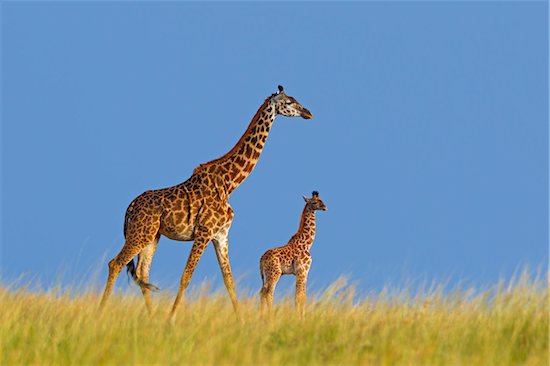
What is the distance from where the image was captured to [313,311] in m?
12.1

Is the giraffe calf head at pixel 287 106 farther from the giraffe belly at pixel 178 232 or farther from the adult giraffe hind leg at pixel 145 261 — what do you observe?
the adult giraffe hind leg at pixel 145 261

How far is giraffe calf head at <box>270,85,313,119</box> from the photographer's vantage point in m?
14.1

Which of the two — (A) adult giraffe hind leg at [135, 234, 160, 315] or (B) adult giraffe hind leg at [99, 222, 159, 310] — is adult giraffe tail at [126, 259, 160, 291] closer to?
(A) adult giraffe hind leg at [135, 234, 160, 315]

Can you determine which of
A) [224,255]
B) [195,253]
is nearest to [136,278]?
[195,253]

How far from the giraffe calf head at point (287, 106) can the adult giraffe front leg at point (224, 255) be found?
2014mm

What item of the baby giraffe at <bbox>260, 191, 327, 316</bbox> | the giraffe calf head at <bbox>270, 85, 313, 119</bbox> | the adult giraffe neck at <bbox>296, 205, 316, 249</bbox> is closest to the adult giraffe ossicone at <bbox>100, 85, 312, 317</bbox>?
the giraffe calf head at <bbox>270, 85, 313, 119</bbox>

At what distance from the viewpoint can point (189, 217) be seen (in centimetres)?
1334

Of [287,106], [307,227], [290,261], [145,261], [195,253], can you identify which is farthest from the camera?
[307,227]

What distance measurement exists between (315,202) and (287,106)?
287 cm

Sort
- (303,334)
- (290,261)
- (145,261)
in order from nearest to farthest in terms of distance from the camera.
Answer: (303,334), (145,261), (290,261)

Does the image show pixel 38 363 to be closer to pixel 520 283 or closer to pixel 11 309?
pixel 11 309

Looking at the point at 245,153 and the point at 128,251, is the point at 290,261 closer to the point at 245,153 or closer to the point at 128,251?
the point at 245,153

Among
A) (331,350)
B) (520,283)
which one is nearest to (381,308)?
(520,283)

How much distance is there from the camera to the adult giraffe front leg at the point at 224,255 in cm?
Result: 1335
